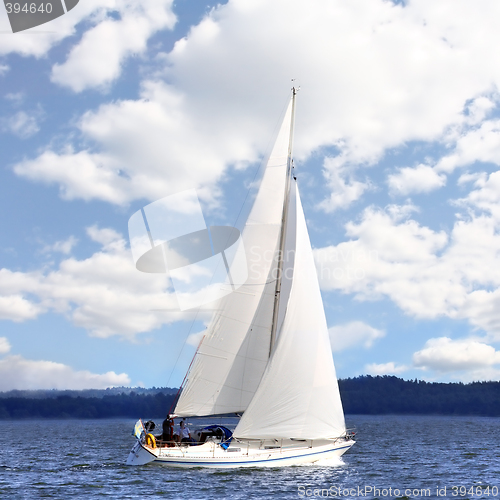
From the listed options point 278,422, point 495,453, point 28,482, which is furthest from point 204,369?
point 495,453

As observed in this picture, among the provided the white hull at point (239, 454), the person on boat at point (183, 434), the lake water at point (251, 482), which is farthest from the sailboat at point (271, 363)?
the lake water at point (251, 482)

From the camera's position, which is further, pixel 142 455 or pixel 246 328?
pixel 246 328

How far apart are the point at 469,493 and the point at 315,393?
7.81 meters

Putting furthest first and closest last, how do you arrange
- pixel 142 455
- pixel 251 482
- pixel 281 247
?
1. pixel 281 247
2. pixel 142 455
3. pixel 251 482

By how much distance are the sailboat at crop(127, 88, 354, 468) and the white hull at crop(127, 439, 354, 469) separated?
0.04 metres

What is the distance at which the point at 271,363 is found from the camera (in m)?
26.0

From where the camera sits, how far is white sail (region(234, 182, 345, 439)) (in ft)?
83.6

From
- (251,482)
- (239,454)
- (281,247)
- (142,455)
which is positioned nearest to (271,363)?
(239,454)

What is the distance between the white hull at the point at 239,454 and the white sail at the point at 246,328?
6.86ft

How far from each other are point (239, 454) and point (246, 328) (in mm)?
6011

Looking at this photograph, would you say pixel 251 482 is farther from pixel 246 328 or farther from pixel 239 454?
pixel 246 328

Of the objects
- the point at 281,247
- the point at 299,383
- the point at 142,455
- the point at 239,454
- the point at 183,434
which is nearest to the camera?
the point at 239,454

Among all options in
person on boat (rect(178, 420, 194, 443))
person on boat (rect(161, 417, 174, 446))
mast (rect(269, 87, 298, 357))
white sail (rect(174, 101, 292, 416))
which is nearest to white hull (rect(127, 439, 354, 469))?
person on boat (rect(178, 420, 194, 443))

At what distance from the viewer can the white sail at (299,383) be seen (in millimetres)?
25484
